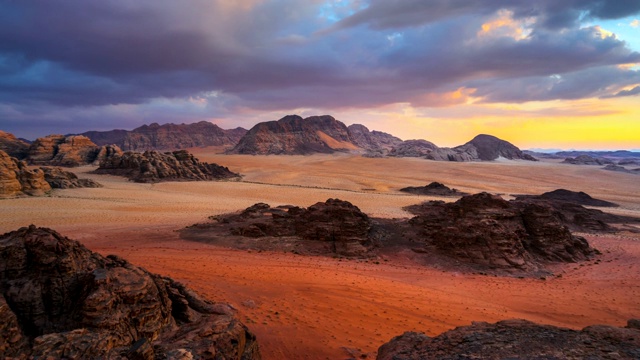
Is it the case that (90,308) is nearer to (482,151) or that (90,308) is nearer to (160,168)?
(160,168)

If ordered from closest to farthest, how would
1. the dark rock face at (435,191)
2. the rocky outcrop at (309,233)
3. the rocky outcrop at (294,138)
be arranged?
the rocky outcrop at (309,233) < the dark rock face at (435,191) < the rocky outcrop at (294,138)

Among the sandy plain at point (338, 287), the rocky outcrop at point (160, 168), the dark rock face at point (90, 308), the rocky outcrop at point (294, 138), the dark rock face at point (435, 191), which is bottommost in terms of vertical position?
the sandy plain at point (338, 287)

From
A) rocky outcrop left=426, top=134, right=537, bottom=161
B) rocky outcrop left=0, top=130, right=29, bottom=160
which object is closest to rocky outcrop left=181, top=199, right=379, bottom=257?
rocky outcrop left=0, top=130, right=29, bottom=160

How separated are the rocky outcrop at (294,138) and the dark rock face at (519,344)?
124 m

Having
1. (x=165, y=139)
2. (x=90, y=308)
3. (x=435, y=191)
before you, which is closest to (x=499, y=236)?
(x=90, y=308)

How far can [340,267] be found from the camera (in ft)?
48.4

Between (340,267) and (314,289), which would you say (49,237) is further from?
(340,267)

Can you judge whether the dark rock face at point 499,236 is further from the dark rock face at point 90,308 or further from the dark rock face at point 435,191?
the dark rock face at point 435,191

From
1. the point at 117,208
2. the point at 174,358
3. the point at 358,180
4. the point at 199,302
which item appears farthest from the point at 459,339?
the point at 358,180

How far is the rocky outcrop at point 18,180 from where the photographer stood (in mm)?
30055

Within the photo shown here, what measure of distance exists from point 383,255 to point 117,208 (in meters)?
22.0

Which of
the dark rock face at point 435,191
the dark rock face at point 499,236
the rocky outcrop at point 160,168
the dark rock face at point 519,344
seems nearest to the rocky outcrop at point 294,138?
the rocky outcrop at point 160,168

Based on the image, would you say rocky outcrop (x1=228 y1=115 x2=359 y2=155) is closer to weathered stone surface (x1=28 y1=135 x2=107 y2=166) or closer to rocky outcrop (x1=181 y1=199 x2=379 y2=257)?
weathered stone surface (x1=28 y1=135 x2=107 y2=166)

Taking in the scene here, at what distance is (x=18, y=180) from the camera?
31516 millimetres
